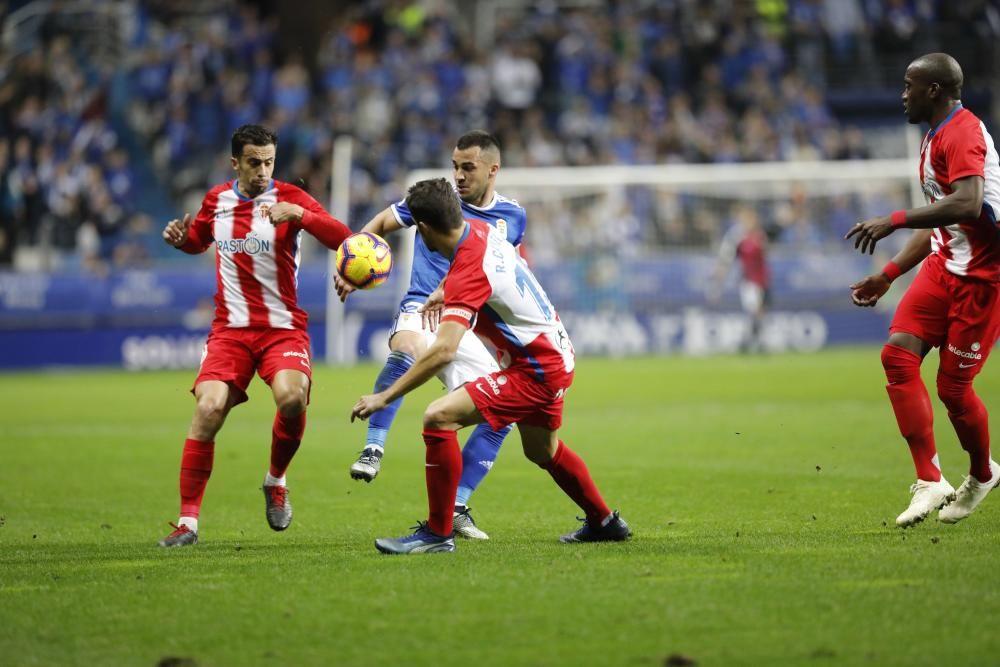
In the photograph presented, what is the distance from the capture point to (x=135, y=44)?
3080 cm

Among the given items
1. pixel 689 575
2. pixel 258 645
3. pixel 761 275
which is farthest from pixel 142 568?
pixel 761 275

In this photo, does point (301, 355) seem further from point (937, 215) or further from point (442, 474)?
point (937, 215)

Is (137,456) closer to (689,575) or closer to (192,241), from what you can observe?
(192,241)

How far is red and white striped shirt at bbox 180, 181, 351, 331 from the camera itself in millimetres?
8469

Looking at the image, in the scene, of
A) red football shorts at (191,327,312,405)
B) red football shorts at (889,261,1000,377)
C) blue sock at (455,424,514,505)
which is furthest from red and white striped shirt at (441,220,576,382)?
red football shorts at (889,261,1000,377)

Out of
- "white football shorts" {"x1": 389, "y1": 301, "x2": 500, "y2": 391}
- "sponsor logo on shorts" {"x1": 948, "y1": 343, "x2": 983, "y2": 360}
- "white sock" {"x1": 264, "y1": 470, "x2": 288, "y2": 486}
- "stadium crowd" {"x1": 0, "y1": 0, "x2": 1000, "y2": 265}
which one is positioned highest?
"stadium crowd" {"x1": 0, "y1": 0, "x2": 1000, "y2": 265}

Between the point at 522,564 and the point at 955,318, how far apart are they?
9.20 ft

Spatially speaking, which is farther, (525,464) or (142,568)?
(525,464)

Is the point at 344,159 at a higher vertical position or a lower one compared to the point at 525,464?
higher

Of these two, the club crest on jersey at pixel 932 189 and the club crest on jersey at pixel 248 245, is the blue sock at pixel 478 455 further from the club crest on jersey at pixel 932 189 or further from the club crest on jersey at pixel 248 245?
the club crest on jersey at pixel 932 189

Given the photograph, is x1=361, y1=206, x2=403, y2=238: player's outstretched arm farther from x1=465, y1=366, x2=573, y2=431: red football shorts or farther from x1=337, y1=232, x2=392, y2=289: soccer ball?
x1=465, y1=366, x2=573, y2=431: red football shorts

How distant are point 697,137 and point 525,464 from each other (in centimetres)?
1821

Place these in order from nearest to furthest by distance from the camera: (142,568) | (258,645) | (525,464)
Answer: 1. (258,645)
2. (142,568)
3. (525,464)

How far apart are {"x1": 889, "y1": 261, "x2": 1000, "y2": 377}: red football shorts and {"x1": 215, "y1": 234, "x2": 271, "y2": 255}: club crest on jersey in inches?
147
